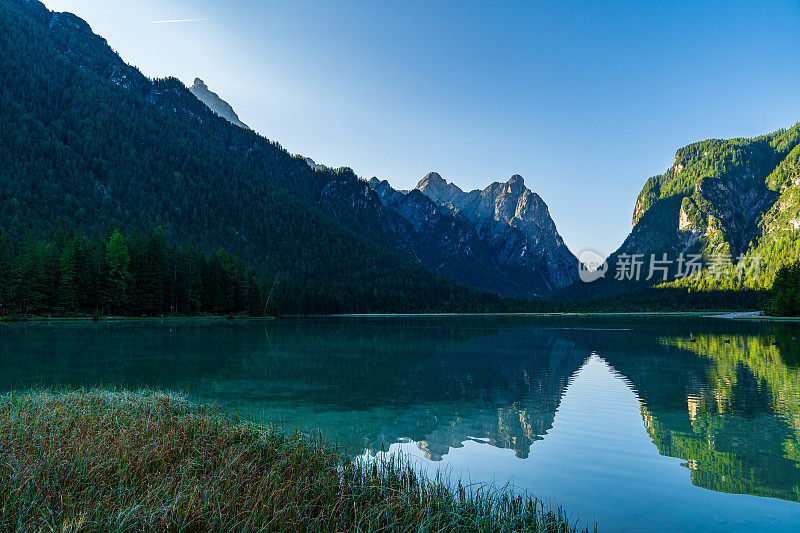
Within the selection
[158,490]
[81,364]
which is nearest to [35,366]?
[81,364]

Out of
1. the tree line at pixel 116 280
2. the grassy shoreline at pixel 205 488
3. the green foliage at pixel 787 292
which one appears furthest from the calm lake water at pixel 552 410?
the green foliage at pixel 787 292

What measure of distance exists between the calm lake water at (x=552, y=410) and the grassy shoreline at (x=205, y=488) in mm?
3603

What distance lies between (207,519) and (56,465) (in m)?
4.45

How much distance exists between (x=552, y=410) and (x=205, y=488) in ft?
62.2

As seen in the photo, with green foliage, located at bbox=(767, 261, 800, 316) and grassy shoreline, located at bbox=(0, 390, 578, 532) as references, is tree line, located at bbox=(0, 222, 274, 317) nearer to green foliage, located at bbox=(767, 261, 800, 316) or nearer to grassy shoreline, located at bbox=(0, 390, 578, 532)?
grassy shoreline, located at bbox=(0, 390, 578, 532)

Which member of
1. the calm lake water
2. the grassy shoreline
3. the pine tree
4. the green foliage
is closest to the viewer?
the grassy shoreline

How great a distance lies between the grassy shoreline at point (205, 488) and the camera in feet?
25.7

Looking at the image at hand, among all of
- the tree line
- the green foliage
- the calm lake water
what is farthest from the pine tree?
the green foliage

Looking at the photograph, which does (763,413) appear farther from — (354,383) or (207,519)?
(207,519)

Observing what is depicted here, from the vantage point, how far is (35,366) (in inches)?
1303

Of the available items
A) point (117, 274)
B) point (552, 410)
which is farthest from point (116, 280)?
point (552, 410)

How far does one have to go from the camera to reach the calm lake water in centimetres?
1292

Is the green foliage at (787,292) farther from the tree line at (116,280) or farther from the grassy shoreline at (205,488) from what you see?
the grassy shoreline at (205,488)

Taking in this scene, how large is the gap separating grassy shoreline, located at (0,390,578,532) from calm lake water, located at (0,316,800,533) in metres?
3.60
